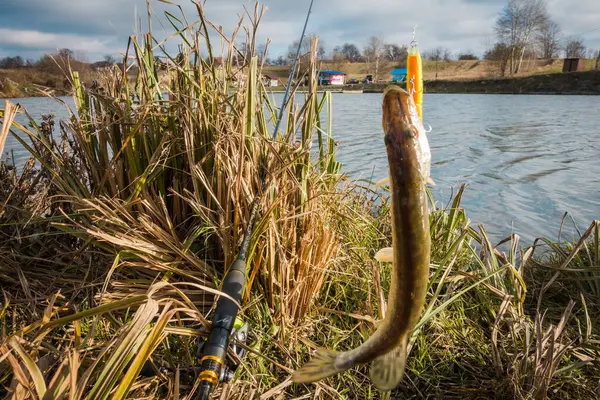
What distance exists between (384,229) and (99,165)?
2726 millimetres

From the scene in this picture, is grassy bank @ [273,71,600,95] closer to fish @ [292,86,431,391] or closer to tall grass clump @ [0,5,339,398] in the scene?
tall grass clump @ [0,5,339,398]

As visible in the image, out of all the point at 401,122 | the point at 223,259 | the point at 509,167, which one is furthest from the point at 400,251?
the point at 509,167

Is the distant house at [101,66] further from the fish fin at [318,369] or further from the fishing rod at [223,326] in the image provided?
the fish fin at [318,369]

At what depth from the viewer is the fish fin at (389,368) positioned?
56.7 inches

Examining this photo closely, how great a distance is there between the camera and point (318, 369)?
1469 mm

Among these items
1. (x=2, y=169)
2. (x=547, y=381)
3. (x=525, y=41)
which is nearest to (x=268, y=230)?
(x=547, y=381)

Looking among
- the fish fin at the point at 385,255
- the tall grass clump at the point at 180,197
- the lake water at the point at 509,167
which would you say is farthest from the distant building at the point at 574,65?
the fish fin at the point at 385,255

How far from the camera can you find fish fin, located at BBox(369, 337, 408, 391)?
1.44 m

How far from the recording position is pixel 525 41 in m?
66.1

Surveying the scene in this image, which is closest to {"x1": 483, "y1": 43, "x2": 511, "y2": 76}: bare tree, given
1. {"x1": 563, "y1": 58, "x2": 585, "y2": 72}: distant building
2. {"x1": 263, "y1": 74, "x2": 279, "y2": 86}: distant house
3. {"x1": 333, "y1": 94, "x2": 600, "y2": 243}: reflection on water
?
{"x1": 563, "y1": 58, "x2": 585, "y2": 72}: distant building

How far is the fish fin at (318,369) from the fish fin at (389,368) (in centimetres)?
14

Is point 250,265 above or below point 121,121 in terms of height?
below

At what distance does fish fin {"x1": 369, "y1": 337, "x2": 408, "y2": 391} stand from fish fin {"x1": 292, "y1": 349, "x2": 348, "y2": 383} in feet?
0.44

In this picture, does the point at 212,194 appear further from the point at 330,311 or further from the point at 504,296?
the point at 504,296
